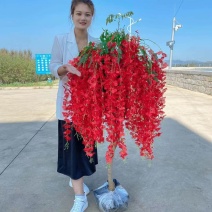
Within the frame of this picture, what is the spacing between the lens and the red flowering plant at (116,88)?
139cm

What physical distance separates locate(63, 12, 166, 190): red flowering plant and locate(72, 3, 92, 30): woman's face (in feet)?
0.67

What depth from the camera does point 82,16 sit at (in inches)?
64.5

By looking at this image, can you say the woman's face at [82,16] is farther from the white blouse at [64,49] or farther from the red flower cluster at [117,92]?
the red flower cluster at [117,92]

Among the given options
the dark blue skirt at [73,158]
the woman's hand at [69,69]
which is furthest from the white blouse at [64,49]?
the dark blue skirt at [73,158]

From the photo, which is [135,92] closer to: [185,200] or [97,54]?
[97,54]

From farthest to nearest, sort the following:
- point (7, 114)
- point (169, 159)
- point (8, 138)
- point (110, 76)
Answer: point (7, 114) < point (8, 138) < point (169, 159) < point (110, 76)

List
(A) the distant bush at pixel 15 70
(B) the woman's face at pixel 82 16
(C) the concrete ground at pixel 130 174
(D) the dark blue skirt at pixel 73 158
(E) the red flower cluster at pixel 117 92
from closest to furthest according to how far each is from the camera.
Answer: (E) the red flower cluster at pixel 117 92 < (B) the woman's face at pixel 82 16 < (D) the dark blue skirt at pixel 73 158 < (C) the concrete ground at pixel 130 174 < (A) the distant bush at pixel 15 70

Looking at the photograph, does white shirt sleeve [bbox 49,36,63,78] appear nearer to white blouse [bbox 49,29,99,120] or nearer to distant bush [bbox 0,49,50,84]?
white blouse [bbox 49,29,99,120]

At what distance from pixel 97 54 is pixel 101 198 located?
1124mm

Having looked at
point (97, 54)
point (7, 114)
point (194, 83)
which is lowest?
point (7, 114)

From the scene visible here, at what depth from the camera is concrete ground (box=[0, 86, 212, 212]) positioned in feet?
6.77

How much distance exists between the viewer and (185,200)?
2.09 m

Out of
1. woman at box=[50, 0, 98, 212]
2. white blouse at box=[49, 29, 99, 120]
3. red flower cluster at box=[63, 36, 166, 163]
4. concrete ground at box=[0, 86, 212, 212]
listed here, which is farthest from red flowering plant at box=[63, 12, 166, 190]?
concrete ground at box=[0, 86, 212, 212]

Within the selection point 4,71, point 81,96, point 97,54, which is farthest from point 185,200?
point 4,71
